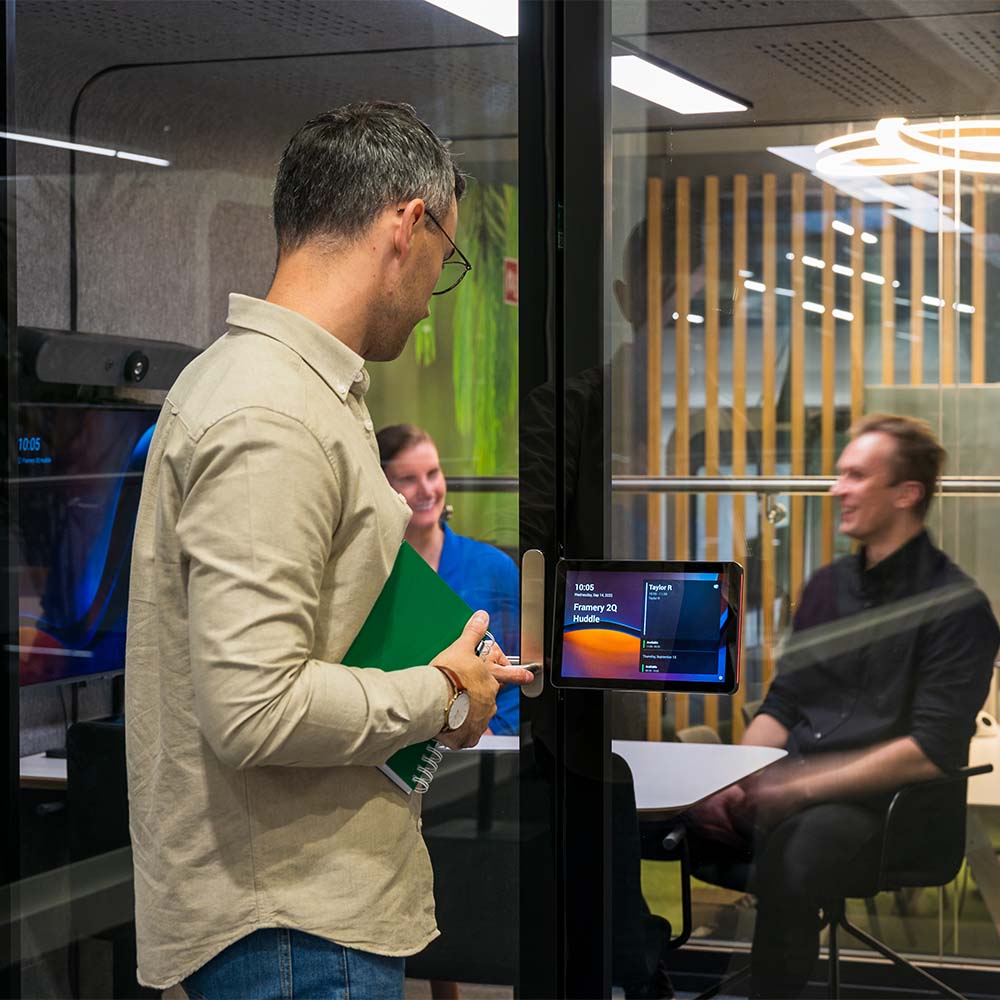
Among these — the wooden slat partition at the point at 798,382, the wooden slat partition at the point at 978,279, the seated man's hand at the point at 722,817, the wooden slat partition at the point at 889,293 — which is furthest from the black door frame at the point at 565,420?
the wooden slat partition at the point at 978,279

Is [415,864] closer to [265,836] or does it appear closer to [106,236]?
[265,836]

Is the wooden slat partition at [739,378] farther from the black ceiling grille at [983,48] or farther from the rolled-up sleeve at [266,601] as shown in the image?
the rolled-up sleeve at [266,601]

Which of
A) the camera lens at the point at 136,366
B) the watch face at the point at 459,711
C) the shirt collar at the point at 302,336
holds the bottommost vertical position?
the watch face at the point at 459,711

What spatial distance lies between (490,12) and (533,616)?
2.84ft

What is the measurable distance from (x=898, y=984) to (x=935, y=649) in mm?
458

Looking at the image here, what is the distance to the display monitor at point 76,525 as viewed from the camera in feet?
7.97

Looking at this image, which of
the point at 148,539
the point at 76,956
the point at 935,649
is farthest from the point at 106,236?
the point at 935,649

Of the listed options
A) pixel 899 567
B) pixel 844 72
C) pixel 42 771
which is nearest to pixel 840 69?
pixel 844 72

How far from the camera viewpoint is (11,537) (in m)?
2.47

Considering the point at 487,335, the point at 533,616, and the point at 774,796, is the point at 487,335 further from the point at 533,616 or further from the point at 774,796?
the point at 774,796

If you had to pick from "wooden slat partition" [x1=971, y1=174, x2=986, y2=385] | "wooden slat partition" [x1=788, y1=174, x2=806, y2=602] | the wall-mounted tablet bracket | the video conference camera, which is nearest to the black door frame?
the wall-mounted tablet bracket

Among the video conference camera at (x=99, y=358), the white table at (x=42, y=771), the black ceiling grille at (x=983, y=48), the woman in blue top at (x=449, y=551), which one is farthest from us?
the white table at (x=42, y=771)

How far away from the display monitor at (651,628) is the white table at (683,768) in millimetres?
147

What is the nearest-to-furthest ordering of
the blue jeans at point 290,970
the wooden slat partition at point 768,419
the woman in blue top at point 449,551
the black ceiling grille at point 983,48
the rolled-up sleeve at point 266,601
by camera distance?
1. the rolled-up sleeve at point 266,601
2. the blue jeans at point 290,970
3. the black ceiling grille at point 983,48
4. the wooden slat partition at point 768,419
5. the woman in blue top at point 449,551
